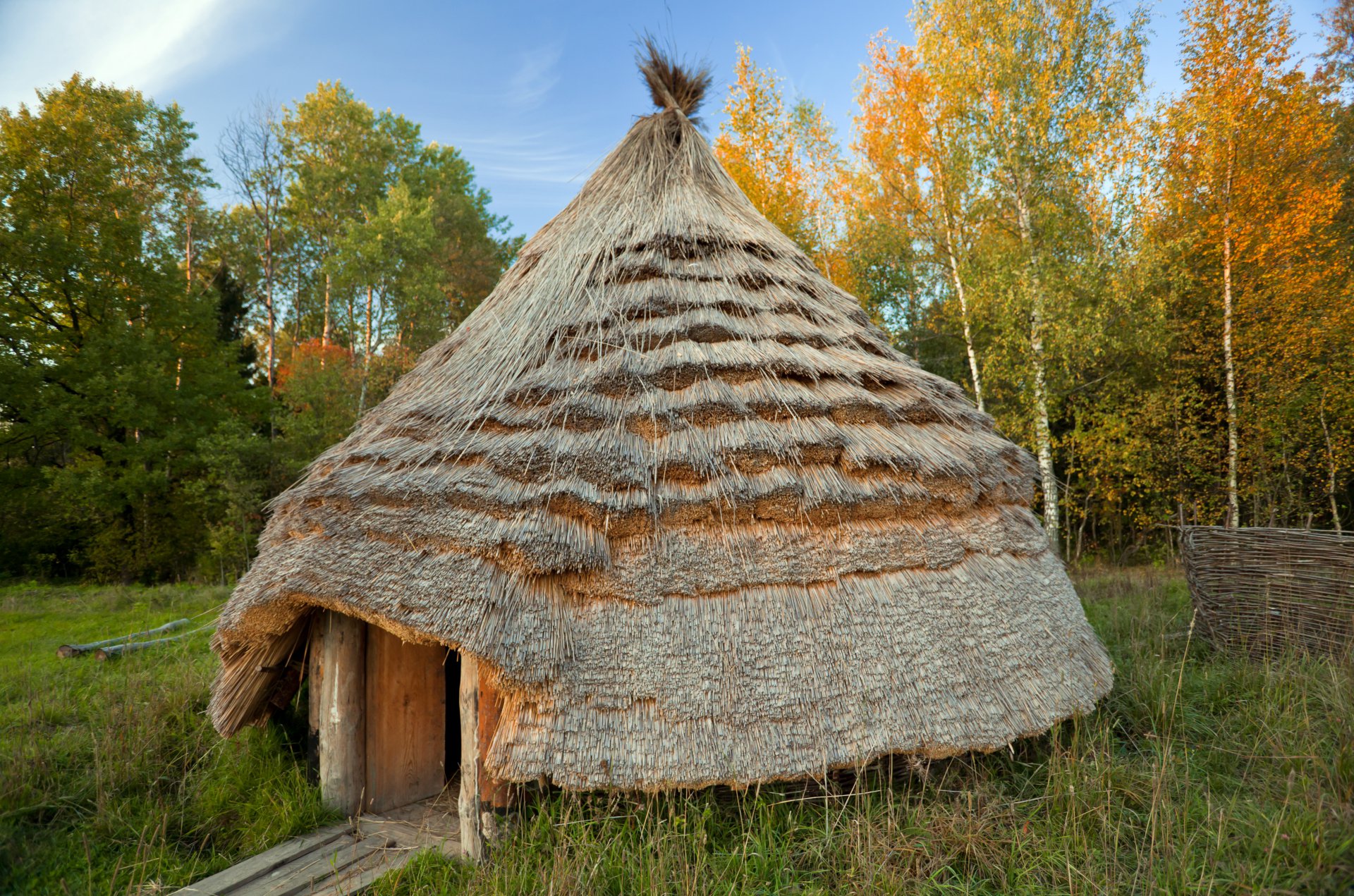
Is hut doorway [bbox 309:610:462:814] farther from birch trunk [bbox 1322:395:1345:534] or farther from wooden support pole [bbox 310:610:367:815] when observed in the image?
birch trunk [bbox 1322:395:1345:534]

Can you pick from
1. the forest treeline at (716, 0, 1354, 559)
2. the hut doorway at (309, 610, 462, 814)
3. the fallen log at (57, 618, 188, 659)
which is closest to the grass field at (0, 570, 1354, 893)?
the hut doorway at (309, 610, 462, 814)

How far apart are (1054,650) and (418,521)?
12.1 ft

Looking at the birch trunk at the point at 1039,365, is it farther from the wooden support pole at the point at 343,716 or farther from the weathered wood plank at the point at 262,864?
the weathered wood plank at the point at 262,864

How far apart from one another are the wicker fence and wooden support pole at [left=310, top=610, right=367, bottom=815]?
6.91 m

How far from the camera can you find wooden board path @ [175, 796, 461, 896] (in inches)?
110

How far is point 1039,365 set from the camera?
9.37 meters

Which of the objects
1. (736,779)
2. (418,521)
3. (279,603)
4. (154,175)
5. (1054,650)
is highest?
(154,175)

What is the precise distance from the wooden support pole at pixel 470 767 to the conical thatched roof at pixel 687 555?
11.5 inches

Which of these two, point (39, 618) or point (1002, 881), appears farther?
point (39, 618)

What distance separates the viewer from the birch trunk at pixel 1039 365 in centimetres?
925

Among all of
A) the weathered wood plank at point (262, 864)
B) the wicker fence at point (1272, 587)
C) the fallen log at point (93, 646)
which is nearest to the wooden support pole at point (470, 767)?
the weathered wood plank at point (262, 864)

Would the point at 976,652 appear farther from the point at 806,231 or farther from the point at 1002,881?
the point at 806,231

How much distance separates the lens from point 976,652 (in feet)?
10.8

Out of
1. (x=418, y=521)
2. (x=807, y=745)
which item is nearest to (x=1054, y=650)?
(x=807, y=745)
